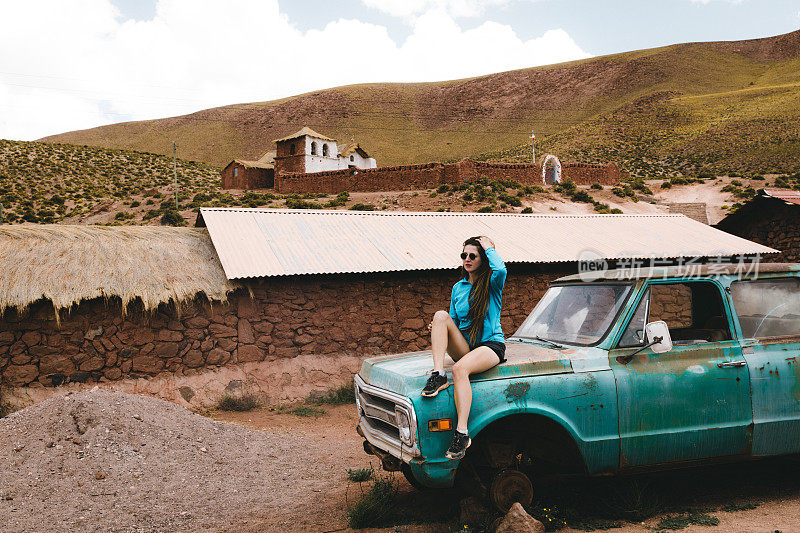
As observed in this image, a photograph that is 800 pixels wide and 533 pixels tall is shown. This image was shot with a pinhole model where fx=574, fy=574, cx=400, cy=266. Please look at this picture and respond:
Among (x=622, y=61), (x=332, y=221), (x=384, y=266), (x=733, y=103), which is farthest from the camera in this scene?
(x=622, y=61)

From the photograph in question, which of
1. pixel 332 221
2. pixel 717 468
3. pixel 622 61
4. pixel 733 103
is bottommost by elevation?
pixel 717 468

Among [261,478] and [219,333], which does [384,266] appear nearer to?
[219,333]

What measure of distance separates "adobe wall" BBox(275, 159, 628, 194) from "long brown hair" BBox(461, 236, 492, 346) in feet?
100

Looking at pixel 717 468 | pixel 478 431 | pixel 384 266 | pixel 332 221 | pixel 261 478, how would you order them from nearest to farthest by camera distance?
1. pixel 478 431
2. pixel 717 468
3. pixel 261 478
4. pixel 384 266
5. pixel 332 221

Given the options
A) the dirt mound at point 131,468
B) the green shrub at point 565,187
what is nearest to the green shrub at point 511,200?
the green shrub at point 565,187

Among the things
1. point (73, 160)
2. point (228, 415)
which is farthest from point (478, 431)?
point (73, 160)

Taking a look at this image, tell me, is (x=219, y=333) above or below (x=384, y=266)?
below

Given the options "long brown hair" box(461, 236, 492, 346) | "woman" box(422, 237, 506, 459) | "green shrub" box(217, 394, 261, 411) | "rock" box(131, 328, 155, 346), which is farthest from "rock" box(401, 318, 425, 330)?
"long brown hair" box(461, 236, 492, 346)

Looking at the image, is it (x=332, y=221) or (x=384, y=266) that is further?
(x=332, y=221)

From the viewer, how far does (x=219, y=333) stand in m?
10.3

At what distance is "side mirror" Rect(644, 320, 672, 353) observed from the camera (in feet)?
13.5

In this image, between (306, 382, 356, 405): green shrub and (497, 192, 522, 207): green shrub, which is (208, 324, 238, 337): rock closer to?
(306, 382, 356, 405): green shrub

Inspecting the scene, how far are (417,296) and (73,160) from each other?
5322 cm

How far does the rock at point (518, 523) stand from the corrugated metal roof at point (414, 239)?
7278 millimetres
